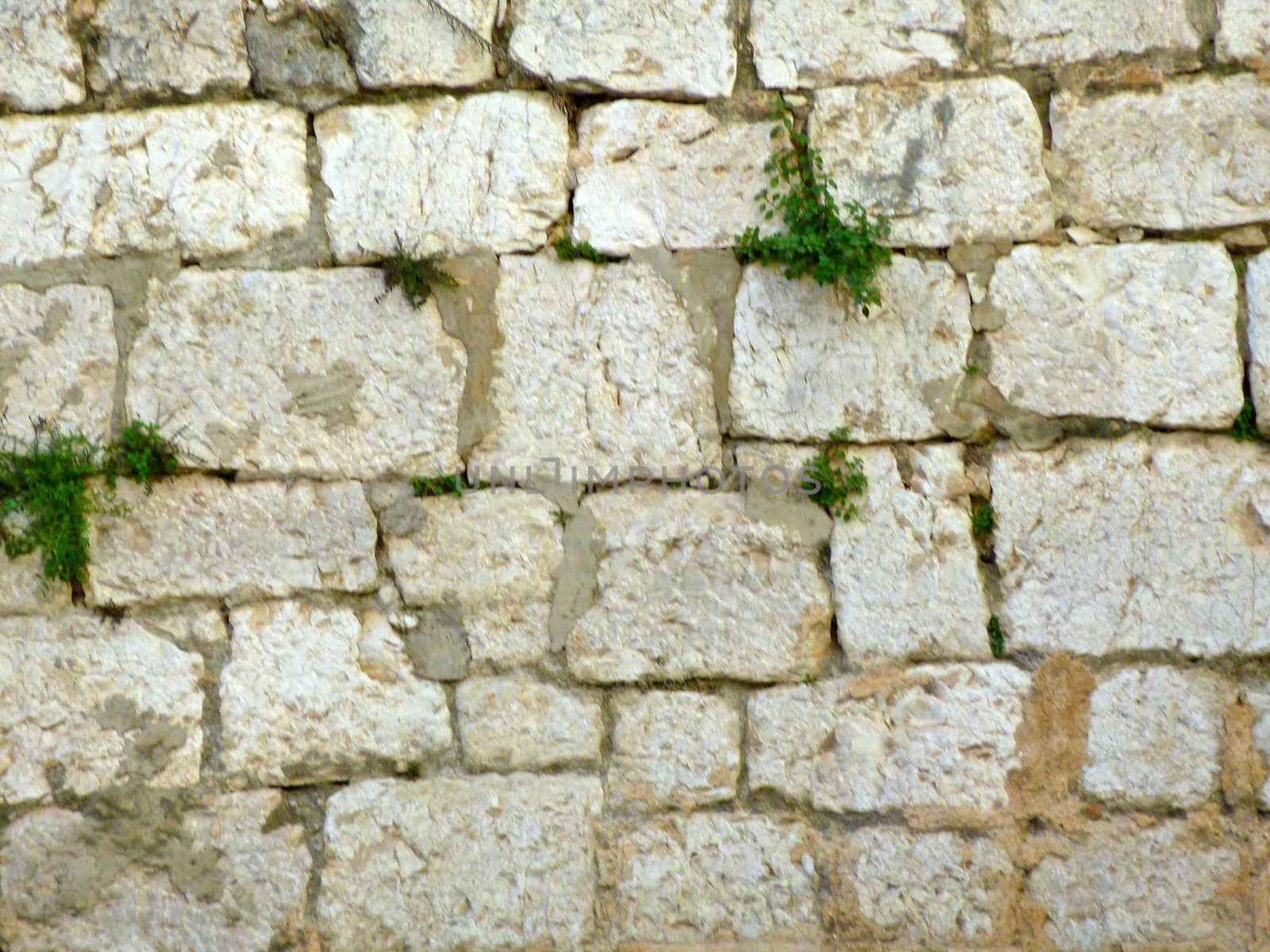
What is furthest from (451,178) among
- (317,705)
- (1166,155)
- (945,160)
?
(1166,155)

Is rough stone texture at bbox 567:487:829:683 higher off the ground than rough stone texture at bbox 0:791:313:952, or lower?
higher

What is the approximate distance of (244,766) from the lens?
2.75 meters

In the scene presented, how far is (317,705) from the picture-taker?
9.04 ft

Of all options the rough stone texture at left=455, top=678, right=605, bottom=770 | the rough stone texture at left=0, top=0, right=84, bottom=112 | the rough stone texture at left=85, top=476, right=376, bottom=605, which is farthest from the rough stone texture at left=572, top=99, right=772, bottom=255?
the rough stone texture at left=0, top=0, right=84, bottom=112

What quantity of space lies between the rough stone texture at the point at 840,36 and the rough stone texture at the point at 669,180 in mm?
182

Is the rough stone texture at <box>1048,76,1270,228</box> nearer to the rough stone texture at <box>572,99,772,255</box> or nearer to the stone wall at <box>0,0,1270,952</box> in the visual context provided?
the stone wall at <box>0,0,1270,952</box>

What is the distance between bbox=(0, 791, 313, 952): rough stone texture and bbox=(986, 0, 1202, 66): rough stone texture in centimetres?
268

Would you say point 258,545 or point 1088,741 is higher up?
point 258,545

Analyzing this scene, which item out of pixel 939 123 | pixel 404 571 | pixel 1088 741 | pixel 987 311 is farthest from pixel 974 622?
pixel 404 571

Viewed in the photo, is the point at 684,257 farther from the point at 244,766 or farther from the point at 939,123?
the point at 244,766

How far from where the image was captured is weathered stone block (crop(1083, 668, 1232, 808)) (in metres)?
2.71

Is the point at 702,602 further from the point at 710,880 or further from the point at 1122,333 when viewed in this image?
the point at 1122,333

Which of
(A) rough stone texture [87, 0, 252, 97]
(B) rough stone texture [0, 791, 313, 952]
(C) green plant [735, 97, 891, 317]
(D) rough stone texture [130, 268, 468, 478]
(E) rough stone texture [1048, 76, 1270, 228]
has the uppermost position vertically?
(A) rough stone texture [87, 0, 252, 97]

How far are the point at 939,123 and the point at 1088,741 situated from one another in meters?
1.58
